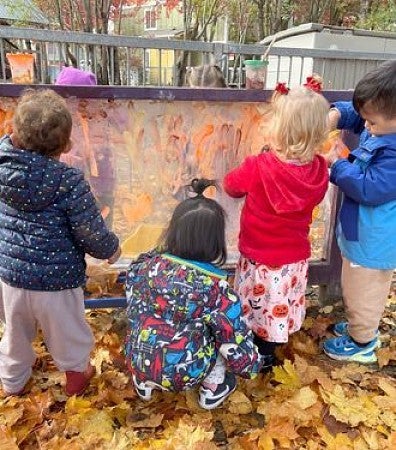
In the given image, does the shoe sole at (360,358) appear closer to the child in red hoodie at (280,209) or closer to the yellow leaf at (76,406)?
the child in red hoodie at (280,209)

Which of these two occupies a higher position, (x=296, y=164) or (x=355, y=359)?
(x=296, y=164)

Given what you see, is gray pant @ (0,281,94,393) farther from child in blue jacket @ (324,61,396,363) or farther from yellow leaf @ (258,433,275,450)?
child in blue jacket @ (324,61,396,363)

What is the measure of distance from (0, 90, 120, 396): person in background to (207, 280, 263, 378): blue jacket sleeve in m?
0.52

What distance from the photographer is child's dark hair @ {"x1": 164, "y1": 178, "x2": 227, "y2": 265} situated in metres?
1.96

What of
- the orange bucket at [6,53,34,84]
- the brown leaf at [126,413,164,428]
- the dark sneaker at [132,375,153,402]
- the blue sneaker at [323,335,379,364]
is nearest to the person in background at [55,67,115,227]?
the orange bucket at [6,53,34,84]

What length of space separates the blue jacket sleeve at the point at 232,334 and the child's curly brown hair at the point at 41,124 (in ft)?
2.85

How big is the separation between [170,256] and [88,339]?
1.95 feet

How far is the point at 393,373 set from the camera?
8.70ft

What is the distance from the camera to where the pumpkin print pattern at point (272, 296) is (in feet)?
7.84

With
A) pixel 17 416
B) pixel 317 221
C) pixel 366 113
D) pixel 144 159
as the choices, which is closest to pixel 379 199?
pixel 366 113

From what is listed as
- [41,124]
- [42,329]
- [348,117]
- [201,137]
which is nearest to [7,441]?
[42,329]

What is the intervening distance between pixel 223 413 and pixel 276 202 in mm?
993

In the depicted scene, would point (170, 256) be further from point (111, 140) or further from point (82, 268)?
point (111, 140)

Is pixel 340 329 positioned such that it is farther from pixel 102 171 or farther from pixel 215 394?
pixel 102 171
